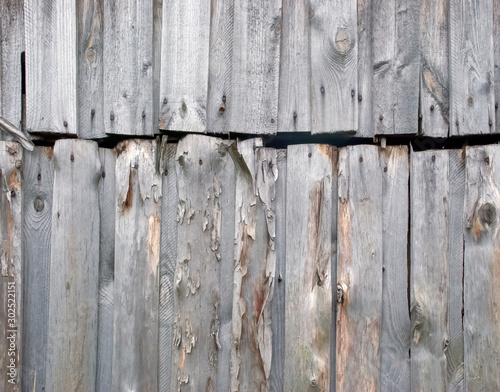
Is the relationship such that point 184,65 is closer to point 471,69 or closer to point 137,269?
point 137,269

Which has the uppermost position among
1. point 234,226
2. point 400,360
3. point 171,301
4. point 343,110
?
point 343,110

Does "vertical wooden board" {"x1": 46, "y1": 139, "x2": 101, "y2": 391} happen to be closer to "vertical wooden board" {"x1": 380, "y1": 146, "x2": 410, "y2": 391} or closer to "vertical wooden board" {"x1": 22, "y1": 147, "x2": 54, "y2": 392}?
"vertical wooden board" {"x1": 22, "y1": 147, "x2": 54, "y2": 392}

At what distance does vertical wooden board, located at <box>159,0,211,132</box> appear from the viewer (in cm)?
224

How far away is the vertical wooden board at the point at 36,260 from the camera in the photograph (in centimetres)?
226

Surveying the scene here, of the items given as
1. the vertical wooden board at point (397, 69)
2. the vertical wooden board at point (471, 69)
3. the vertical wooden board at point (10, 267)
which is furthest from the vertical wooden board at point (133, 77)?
the vertical wooden board at point (471, 69)

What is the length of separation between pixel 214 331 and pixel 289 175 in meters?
0.88

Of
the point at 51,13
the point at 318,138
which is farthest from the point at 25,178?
the point at 318,138

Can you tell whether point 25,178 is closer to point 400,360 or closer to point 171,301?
point 171,301

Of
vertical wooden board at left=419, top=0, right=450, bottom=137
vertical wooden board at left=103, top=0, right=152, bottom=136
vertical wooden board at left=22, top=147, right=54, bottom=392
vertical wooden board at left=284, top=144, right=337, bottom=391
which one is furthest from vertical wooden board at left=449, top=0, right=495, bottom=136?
vertical wooden board at left=22, top=147, right=54, bottom=392

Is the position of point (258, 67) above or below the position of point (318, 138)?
above

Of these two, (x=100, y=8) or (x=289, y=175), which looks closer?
(x=289, y=175)

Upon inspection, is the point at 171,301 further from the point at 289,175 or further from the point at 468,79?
the point at 468,79

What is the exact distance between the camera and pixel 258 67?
2.25 metres

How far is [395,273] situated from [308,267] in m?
Answer: 0.44
